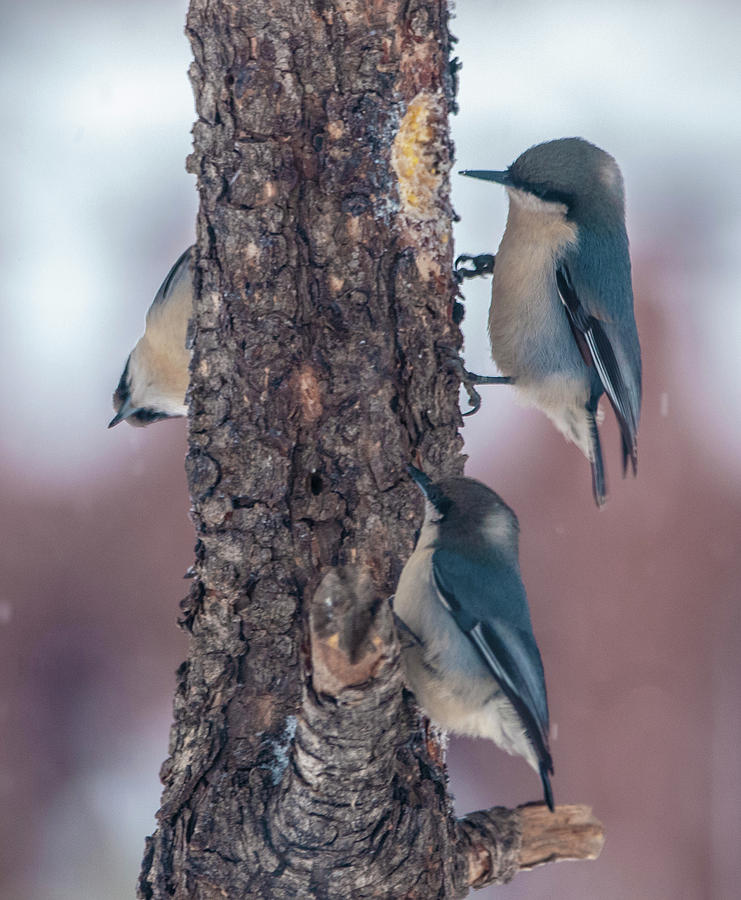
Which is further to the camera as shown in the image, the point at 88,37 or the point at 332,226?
the point at 88,37

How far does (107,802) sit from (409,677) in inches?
80.8

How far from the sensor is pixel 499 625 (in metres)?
1.49

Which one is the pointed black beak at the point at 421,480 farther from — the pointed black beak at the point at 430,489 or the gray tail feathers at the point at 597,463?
the gray tail feathers at the point at 597,463

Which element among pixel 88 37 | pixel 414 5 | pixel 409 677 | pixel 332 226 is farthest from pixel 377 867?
pixel 88 37

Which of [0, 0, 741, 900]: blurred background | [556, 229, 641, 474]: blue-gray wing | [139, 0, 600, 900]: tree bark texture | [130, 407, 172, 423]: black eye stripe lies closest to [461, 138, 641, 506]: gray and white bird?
[556, 229, 641, 474]: blue-gray wing

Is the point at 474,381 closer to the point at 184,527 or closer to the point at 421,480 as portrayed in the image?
the point at 421,480

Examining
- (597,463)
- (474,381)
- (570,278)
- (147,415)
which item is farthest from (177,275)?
(597,463)

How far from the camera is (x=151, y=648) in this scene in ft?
9.29

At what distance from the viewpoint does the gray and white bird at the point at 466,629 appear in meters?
1.47

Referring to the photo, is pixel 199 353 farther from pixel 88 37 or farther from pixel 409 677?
pixel 88 37

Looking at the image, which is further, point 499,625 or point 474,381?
point 474,381

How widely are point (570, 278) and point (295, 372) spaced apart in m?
0.69

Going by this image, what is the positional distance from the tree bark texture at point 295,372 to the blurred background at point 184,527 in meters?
0.92

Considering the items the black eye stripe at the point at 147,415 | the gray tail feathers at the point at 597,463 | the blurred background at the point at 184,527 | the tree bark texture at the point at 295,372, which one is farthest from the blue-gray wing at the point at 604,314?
the black eye stripe at the point at 147,415
